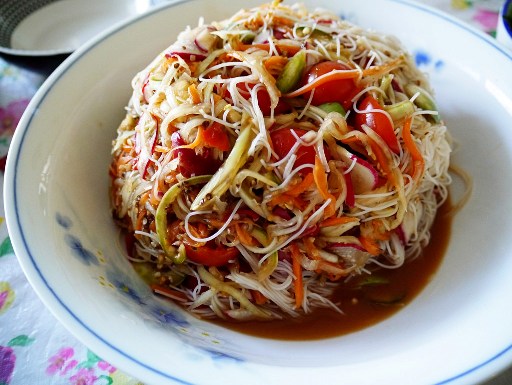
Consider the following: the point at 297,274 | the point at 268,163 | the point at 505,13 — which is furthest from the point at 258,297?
the point at 505,13

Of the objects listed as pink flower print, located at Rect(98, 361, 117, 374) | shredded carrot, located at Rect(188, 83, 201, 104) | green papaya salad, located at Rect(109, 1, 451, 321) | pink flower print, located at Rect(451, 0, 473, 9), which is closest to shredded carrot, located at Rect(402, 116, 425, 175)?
green papaya salad, located at Rect(109, 1, 451, 321)

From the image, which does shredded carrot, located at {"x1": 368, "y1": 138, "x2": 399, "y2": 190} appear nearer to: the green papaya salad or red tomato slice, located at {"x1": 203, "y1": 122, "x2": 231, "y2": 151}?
the green papaya salad

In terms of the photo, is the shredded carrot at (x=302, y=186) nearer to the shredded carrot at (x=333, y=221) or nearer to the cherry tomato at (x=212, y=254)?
the shredded carrot at (x=333, y=221)

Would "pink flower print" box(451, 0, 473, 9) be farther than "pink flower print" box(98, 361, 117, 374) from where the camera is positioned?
Yes

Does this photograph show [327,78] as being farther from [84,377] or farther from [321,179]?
[84,377]

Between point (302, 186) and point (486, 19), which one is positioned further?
point (486, 19)

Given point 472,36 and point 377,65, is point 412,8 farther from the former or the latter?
point 377,65
